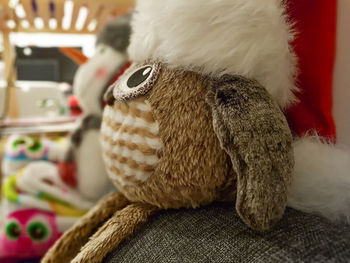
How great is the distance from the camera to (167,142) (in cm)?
38

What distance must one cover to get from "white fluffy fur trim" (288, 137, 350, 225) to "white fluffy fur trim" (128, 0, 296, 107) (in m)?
0.07

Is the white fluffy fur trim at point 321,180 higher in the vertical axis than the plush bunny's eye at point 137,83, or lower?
lower

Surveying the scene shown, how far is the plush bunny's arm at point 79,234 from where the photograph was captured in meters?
0.49

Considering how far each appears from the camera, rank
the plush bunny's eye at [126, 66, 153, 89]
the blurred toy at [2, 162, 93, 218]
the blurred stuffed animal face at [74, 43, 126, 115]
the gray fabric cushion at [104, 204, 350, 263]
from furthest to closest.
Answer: the blurred toy at [2, 162, 93, 218] → the blurred stuffed animal face at [74, 43, 126, 115] → the plush bunny's eye at [126, 66, 153, 89] → the gray fabric cushion at [104, 204, 350, 263]

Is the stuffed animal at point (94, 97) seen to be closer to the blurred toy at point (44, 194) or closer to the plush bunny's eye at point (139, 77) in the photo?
the blurred toy at point (44, 194)

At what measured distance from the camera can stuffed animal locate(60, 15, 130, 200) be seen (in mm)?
711

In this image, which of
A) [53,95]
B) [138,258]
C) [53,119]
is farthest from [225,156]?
[53,95]

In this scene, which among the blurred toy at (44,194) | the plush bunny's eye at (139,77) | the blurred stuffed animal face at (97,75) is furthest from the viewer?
the blurred toy at (44,194)

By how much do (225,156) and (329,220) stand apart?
0.13 meters

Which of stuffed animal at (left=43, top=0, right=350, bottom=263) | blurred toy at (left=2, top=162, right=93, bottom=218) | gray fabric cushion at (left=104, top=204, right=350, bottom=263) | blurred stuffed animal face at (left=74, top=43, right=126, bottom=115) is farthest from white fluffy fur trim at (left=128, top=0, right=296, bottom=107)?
blurred toy at (left=2, top=162, right=93, bottom=218)

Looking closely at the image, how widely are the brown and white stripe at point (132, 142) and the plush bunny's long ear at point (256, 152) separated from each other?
82mm

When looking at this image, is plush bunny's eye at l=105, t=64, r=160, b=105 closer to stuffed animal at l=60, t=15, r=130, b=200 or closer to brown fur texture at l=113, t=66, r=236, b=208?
brown fur texture at l=113, t=66, r=236, b=208

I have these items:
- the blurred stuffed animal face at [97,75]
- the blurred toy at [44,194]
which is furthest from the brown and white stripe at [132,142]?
the blurred toy at [44,194]

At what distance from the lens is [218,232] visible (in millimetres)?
367
